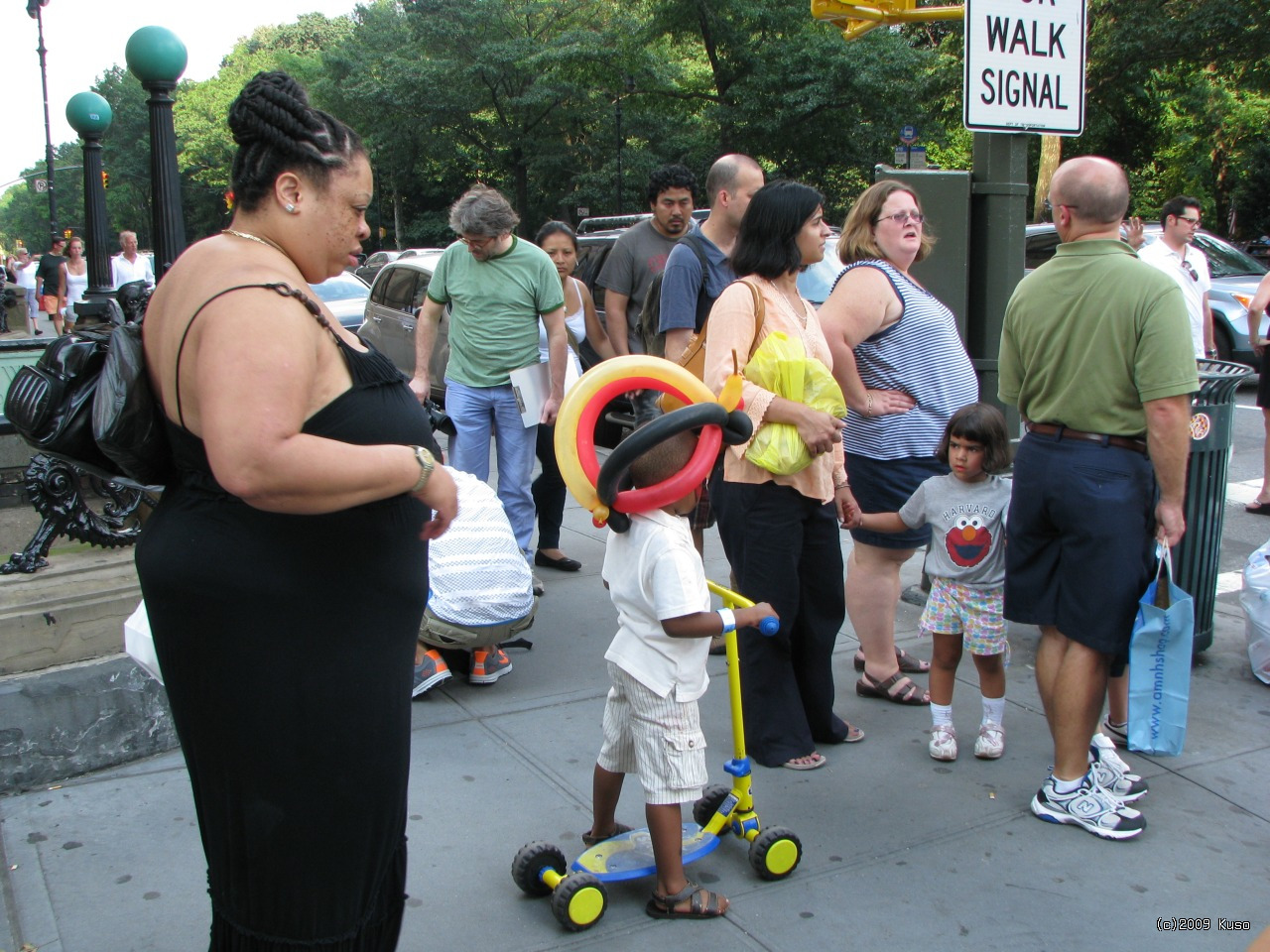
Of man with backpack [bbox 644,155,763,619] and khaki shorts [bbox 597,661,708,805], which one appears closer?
khaki shorts [bbox 597,661,708,805]

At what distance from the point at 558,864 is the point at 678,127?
105 ft

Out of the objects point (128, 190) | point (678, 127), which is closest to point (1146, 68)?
point (678, 127)

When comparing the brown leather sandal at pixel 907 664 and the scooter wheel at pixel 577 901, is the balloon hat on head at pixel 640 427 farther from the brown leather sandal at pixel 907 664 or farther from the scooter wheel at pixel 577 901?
the brown leather sandal at pixel 907 664

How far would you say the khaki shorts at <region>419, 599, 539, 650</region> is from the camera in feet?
14.0

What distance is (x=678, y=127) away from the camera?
108 feet

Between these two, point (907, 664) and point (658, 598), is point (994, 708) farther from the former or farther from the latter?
point (658, 598)

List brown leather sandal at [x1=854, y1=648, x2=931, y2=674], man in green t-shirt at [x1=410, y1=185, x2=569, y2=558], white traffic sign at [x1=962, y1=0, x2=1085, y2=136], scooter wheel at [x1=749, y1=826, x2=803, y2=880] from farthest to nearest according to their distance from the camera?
1. man in green t-shirt at [x1=410, y1=185, x2=569, y2=558]
2. white traffic sign at [x1=962, y1=0, x2=1085, y2=136]
3. brown leather sandal at [x1=854, y1=648, x2=931, y2=674]
4. scooter wheel at [x1=749, y1=826, x2=803, y2=880]

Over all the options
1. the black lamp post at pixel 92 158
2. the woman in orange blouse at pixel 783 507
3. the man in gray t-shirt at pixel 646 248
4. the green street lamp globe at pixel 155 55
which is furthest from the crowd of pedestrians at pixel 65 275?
the woman in orange blouse at pixel 783 507

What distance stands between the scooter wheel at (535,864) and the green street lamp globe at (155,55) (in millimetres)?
3951

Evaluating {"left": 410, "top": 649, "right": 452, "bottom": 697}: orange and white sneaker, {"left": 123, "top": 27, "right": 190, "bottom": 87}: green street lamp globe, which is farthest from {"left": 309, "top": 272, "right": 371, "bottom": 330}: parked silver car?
{"left": 410, "top": 649, "right": 452, "bottom": 697}: orange and white sneaker

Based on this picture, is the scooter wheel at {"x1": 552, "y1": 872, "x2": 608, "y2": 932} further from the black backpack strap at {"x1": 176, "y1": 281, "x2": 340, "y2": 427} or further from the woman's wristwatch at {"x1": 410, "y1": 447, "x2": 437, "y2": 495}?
the black backpack strap at {"x1": 176, "y1": 281, "x2": 340, "y2": 427}

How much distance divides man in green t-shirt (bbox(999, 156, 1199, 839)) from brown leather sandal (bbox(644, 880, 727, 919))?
1.16 meters

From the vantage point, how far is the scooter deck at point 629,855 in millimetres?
2895

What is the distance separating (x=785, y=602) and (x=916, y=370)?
3.44 ft
